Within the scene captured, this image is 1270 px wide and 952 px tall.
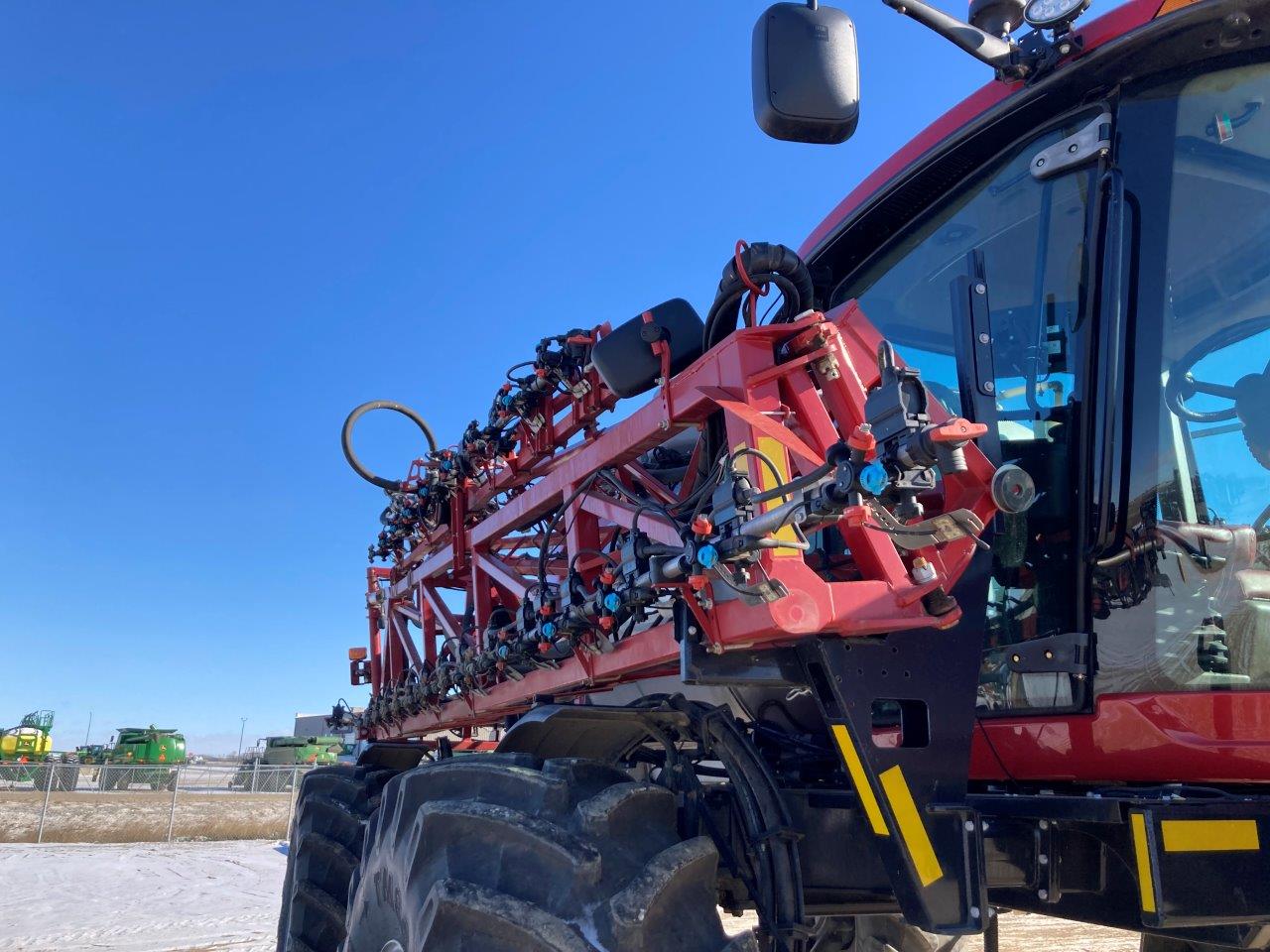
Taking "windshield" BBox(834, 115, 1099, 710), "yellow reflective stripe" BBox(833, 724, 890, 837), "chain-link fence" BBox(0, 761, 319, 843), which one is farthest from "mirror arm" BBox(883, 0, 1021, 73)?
"chain-link fence" BBox(0, 761, 319, 843)

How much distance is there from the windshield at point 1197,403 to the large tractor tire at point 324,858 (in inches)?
133

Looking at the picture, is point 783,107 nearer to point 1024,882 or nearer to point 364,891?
point 1024,882

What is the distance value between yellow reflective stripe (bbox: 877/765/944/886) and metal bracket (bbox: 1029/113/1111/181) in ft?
5.13

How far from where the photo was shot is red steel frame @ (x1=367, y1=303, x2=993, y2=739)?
94.3 inches

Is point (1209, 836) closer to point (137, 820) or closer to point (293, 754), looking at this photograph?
point (137, 820)

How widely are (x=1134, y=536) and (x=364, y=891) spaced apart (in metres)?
2.33

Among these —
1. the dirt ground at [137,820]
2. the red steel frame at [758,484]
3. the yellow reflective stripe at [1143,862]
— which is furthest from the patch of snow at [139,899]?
the yellow reflective stripe at [1143,862]

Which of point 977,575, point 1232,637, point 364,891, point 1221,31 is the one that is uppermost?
point 1221,31

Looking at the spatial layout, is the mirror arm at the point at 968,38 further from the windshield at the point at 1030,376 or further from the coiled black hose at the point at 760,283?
the coiled black hose at the point at 760,283

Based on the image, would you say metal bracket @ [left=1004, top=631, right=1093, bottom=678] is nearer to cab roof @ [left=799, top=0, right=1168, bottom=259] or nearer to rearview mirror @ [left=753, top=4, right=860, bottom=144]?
rearview mirror @ [left=753, top=4, right=860, bottom=144]

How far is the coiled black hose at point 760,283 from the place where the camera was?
9.47 ft

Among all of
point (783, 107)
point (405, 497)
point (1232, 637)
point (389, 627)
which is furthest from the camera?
point (389, 627)

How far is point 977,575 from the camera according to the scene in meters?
2.54

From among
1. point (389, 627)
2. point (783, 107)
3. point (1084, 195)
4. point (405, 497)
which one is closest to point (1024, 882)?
point (1084, 195)
